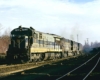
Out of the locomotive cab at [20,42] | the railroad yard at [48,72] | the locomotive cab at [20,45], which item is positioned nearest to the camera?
the railroad yard at [48,72]

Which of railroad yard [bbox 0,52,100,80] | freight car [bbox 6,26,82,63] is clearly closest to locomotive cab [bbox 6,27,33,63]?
freight car [bbox 6,26,82,63]

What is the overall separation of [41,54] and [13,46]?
5.18m

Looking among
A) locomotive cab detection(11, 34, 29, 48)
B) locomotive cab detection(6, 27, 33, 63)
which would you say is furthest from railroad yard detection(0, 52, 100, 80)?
locomotive cab detection(11, 34, 29, 48)

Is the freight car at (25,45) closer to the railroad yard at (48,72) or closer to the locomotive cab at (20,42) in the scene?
the locomotive cab at (20,42)

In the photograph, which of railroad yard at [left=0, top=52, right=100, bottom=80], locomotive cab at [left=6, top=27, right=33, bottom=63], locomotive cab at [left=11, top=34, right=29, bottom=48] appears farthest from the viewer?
locomotive cab at [left=11, top=34, right=29, bottom=48]

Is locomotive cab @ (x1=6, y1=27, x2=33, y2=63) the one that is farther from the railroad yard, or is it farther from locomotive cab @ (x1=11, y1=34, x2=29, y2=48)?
the railroad yard

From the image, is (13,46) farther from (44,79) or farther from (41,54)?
(44,79)

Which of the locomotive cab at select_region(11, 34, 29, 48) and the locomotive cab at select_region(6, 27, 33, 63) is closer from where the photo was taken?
the locomotive cab at select_region(6, 27, 33, 63)

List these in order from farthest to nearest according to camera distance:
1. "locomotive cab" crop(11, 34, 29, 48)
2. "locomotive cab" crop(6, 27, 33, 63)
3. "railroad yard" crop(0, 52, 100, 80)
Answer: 1. "locomotive cab" crop(11, 34, 29, 48)
2. "locomotive cab" crop(6, 27, 33, 63)
3. "railroad yard" crop(0, 52, 100, 80)

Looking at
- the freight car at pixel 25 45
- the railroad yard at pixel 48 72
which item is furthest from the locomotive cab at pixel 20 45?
the railroad yard at pixel 48 72

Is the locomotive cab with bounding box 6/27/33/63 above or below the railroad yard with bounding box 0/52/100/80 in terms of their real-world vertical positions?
above

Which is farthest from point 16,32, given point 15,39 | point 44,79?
point 44,79

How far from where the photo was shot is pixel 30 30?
88.9ft

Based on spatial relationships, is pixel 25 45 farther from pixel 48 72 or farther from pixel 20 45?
pixel 48 72
